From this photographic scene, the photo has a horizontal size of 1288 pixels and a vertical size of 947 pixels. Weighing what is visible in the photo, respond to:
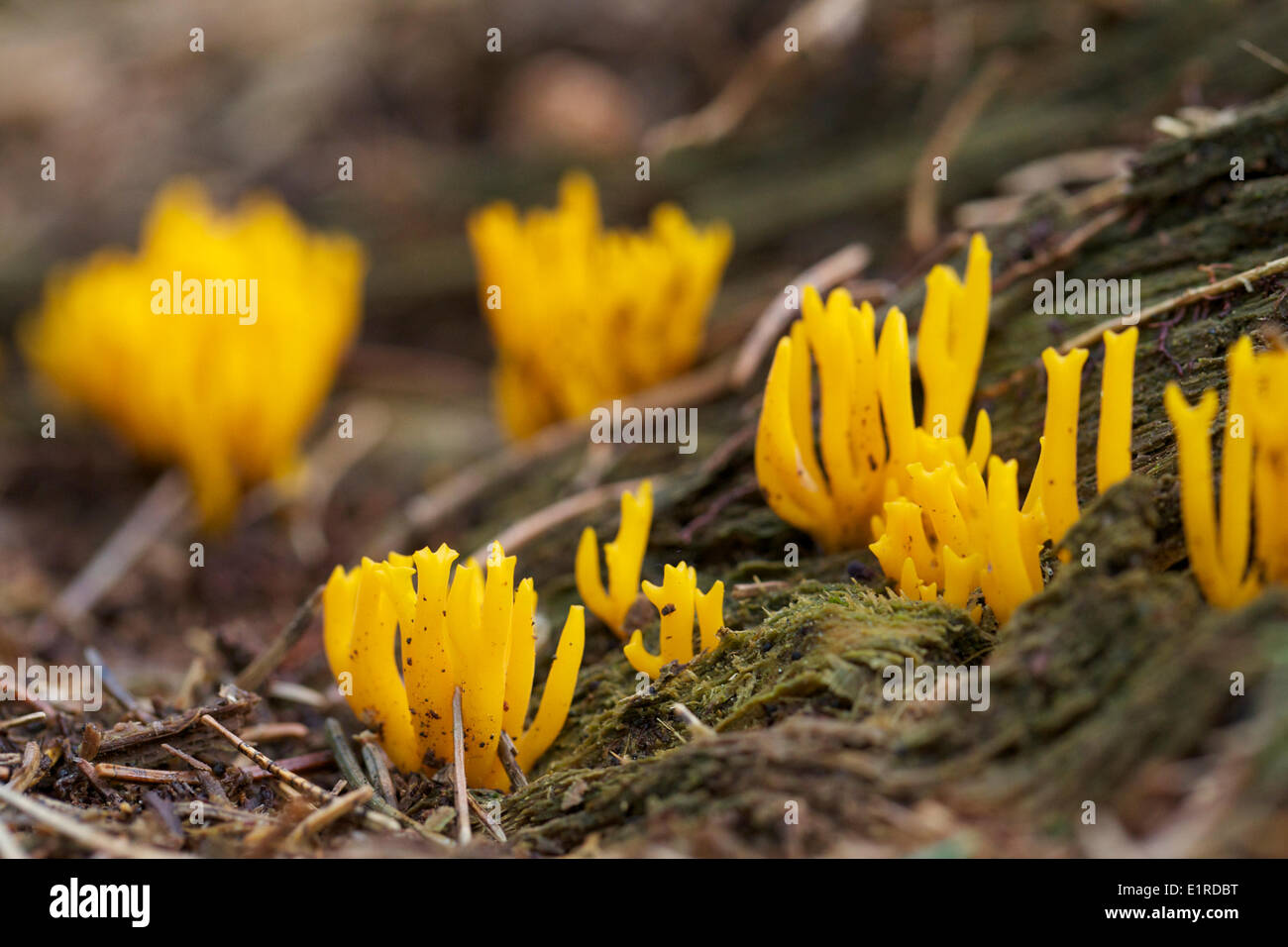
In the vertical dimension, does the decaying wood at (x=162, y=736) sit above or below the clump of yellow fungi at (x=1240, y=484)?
below

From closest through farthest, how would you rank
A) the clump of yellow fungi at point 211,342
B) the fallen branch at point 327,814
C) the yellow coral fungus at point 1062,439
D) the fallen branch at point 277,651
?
the fallen branch at point 327,814, the yellow coral fungus at point 1062,439, the fallen branch at point 277,651, the clump of yellow fungi at point 211,342

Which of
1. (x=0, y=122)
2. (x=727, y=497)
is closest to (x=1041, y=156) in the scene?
(x=727, y=497)

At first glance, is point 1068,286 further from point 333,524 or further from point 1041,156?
point 333,524

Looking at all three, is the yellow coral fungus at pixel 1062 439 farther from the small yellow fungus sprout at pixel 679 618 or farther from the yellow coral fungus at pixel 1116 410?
the small yellow fungus sprout at pixel 679 618

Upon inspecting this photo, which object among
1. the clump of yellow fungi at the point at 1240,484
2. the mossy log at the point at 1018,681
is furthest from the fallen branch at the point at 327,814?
the clump of yellow fungi at the point at 1240,484

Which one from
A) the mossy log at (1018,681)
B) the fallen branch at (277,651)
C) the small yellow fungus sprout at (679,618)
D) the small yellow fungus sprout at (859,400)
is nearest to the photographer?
the mossy log at (1018,681)

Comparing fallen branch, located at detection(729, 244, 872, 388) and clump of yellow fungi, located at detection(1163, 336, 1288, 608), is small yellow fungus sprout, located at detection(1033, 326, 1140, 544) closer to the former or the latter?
clump of yellow fungi, located at detection(1163, 336, 1288, 608)

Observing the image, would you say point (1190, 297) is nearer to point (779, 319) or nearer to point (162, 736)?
point (779, 319)

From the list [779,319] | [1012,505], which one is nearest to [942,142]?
[779,319]
